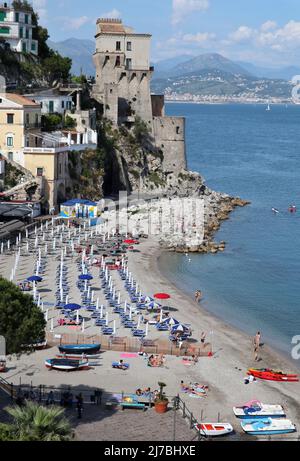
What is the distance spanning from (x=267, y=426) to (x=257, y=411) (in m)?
1.13

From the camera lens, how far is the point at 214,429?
25141mm

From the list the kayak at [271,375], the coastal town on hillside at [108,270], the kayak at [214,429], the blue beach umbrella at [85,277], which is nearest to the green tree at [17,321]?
the coastal town on hillside at [108,270]

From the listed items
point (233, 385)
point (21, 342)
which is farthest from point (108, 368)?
point (21, 342)

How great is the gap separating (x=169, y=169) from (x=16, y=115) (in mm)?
22626

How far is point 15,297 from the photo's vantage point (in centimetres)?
2453

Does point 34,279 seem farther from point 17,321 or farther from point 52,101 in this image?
point 52,101

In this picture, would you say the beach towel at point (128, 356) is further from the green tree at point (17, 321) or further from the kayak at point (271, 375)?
the green tree at point (17, 321)

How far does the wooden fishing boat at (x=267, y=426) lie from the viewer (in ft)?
85.0

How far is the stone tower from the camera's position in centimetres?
7762

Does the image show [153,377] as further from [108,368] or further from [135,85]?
[135,85]

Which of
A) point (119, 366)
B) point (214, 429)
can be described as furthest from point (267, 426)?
point (119, 366)

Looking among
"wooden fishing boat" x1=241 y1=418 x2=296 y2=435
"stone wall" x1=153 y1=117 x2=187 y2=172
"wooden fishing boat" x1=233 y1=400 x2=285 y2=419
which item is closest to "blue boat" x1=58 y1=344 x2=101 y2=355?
"wooden fishing boat" x1=233 y1=400 x2=285 y2=419

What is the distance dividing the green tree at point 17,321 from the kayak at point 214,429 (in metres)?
6.14

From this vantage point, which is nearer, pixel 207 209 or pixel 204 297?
pixel 204 297
